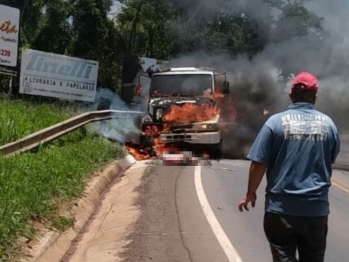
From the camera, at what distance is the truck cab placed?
17.0 m

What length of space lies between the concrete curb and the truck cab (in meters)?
2.75

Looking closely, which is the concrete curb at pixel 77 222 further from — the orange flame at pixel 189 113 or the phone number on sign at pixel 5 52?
the phone number on sign at pixel 5 52

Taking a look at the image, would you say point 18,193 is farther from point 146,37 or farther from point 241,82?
point 146,37

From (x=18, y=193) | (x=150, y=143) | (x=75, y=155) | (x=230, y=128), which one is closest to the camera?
(x=18, y=193)

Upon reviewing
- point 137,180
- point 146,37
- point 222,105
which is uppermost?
point 146,37

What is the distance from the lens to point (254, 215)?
9.79m

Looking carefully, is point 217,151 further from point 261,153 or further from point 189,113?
point 261,153

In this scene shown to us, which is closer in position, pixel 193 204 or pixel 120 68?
pixel 193 204

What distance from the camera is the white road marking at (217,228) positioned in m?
7.34

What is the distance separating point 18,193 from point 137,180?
17.9ft

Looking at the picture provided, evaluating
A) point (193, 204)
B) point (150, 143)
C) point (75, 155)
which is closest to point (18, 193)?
point (193, 204)

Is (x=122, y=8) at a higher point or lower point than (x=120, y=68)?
higher

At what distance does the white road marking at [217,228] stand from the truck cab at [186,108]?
4.32 m

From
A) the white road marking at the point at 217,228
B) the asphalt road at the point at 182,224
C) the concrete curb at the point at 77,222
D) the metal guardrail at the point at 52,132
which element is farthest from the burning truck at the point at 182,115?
the white road marking at the point at 217,228
